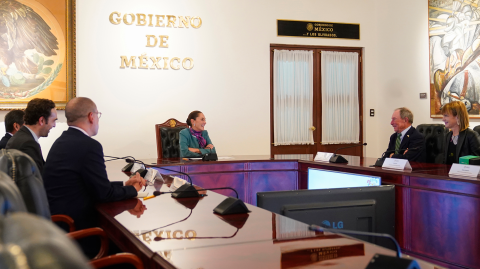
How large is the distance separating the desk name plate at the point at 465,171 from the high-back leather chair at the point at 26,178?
2.66 meters

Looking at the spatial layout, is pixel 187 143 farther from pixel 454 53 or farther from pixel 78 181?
pixel 454 53

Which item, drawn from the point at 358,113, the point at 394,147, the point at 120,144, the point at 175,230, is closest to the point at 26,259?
the point at 175,230

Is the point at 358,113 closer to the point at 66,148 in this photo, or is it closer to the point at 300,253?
the point at 66,148

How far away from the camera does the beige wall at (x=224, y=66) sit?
6199mm

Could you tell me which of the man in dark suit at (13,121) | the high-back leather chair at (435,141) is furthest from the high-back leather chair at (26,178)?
the high-back leather chair at (435,141)

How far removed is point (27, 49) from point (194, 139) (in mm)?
2622

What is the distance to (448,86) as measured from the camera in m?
6.08

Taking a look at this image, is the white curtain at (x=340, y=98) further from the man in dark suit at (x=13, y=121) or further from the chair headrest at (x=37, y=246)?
the chair headrest at (x=37, y=246)

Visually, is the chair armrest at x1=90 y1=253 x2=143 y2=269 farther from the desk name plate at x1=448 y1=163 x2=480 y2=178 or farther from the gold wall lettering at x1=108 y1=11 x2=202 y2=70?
the gold wall lettering at x1=108 y1=11 x2=202 y2=70

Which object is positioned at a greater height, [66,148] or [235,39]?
[235,39]

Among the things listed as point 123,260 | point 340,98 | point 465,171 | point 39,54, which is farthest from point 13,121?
point 340,98

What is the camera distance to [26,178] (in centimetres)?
133

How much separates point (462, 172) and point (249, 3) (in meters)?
4.69

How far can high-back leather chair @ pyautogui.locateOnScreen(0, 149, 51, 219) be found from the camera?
1.29 meters
